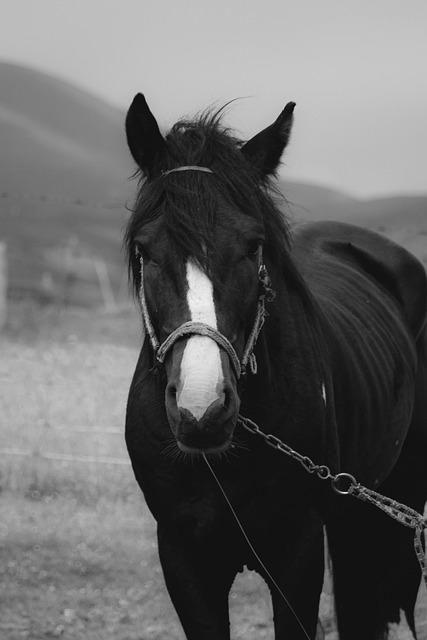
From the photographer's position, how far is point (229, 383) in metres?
2.76

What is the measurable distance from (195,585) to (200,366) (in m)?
1.08

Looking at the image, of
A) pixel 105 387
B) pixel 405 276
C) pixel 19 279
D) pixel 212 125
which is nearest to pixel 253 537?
pixel 212 125

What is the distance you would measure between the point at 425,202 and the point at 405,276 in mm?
5079

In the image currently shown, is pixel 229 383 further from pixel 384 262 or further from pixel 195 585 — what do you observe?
pixel 384 262

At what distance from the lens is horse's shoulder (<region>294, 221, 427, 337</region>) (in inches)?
A: 209

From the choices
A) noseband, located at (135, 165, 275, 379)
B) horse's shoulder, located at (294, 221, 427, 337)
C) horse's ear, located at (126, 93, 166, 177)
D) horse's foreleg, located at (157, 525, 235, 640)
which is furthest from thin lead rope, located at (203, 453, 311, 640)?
horse's shoulder, located at (294, 221, 427, 337)

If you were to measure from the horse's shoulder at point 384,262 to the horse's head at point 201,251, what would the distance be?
1.86 metres

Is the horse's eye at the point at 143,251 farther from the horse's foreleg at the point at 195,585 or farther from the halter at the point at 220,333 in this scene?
the horse's foreleg at the point at 195,585

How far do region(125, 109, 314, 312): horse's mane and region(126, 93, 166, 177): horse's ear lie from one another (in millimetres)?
45

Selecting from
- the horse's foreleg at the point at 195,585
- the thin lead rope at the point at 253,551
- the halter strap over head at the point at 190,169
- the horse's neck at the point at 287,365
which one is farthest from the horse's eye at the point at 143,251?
the horse's foreleg at the point at 195,585

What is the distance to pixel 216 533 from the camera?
11.1 ft

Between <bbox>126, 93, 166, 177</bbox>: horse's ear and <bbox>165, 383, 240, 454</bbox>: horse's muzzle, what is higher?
<bbox>126, 93, 166, 177</bbox>: horse's ear

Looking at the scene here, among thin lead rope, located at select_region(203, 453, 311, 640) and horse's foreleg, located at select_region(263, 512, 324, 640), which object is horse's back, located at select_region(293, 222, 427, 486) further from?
thin lead rope, located at select_region(203, 453, 311, 640)

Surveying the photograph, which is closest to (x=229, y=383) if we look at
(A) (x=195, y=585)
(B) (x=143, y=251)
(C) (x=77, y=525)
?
(B) (x=143, y=251)
